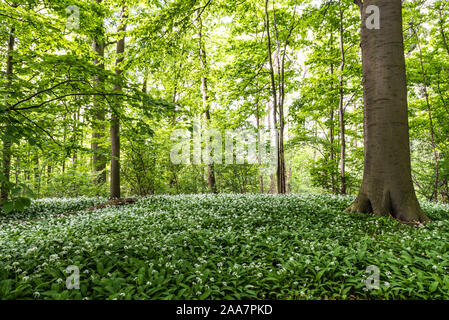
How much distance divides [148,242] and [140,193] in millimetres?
9622

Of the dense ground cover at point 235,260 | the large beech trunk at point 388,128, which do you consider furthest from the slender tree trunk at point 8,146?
the large beech trunk at point 388,128

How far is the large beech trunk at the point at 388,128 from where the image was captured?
5426mm

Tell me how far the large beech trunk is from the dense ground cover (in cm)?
58

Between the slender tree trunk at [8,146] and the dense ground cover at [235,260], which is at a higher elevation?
the slender tree trunk at [8,146]

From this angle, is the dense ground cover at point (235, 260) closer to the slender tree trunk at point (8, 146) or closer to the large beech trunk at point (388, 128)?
the large beech trunk at point (388, 128)

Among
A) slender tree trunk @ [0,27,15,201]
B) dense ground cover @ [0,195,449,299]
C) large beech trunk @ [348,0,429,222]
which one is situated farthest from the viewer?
large beech trunk @ [348,0,429,222]

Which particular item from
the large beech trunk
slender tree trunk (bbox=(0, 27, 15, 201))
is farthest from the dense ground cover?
slender tree trunk (bbox=(0, 27, 15, 201))

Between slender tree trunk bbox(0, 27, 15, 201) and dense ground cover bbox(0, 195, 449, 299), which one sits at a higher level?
slender tree trunk bbox(0, 27, 15, 201)

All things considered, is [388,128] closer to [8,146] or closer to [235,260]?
[235,260]

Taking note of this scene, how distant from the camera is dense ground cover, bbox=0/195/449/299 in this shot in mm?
2723

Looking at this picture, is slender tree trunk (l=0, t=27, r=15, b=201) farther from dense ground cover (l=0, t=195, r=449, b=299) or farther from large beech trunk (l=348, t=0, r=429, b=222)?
large beech trunk (l=348, t=0, r=429, b=222)

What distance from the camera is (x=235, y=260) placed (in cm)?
362

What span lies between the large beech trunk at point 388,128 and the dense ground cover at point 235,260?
22.8 inches
